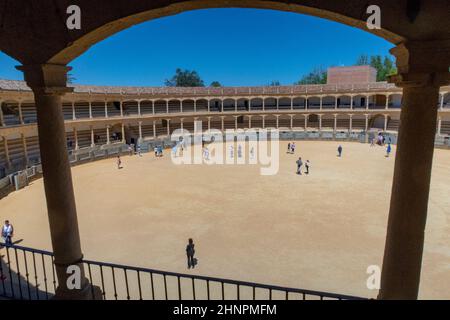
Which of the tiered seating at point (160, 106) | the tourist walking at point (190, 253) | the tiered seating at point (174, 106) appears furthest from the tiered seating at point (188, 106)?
the tourist walking at point (190, 253)

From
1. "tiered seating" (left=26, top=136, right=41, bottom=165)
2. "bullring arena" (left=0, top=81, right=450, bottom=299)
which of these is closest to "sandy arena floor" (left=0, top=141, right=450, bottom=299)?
"bullring arena" (left=0, top=81, right=450, bottom=299)

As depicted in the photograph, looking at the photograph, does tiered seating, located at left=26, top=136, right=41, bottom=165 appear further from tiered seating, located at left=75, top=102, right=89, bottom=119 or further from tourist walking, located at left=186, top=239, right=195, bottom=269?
tourist walking, located at left=186, top=239, right=195, bottom=269

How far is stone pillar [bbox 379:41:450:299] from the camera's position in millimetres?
3234

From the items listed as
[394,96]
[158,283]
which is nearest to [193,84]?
[394,96]

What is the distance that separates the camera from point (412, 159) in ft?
11.4

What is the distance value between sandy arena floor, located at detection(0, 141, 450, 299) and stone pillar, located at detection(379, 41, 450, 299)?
4.19 meters

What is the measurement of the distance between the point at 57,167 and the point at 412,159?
186 inches

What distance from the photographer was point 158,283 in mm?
7805

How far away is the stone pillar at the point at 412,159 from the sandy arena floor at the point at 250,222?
419 centimetres
